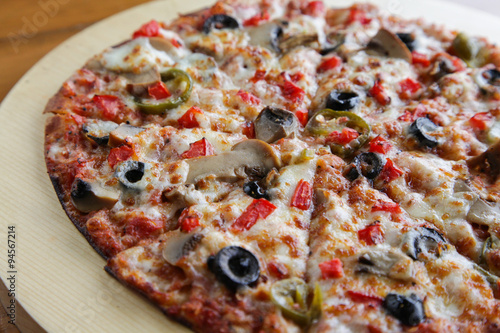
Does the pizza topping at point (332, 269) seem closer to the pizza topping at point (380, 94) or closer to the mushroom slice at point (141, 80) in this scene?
the pizza topping at point (380, 94)

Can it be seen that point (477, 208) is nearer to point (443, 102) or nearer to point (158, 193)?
point (443, 102)

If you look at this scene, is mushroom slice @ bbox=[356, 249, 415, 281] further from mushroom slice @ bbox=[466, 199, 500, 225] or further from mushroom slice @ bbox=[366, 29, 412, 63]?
mushroom slice @ bbox=[366, 29, 412, 63]

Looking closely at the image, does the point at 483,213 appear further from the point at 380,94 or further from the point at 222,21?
the point at 222,21

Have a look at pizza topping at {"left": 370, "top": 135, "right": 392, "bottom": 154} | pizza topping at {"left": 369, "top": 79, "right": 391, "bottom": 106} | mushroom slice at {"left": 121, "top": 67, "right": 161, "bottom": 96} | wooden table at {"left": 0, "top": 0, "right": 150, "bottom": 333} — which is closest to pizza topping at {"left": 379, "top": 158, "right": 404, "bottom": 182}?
pizza topping at {"left": 370, "top": 135, "right": 392, "bottom": 154}

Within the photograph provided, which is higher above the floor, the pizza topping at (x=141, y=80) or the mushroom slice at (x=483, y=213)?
the pizza topping at (x=141, y=80)

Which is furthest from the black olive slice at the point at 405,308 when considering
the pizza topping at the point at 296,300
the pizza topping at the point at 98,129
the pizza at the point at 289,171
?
the pizza topping at the point at 98,129
